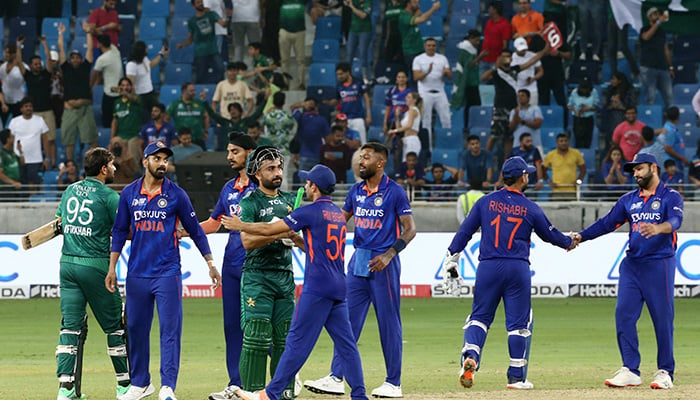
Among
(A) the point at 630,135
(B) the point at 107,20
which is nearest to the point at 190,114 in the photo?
(B) the point at 107,20

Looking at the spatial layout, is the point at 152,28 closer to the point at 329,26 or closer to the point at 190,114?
the point at 329,26

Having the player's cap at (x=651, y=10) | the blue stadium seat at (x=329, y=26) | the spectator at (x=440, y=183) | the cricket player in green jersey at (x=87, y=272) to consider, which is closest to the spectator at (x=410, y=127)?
the spectator at (x=440, y=183)

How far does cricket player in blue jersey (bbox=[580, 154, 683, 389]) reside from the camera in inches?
541

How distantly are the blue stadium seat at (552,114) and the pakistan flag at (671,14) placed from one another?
100 inches

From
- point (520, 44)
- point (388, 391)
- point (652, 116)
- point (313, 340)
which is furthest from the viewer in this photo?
point (652, 116)

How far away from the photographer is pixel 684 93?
29.5 metres

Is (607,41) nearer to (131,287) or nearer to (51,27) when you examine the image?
(51,27)

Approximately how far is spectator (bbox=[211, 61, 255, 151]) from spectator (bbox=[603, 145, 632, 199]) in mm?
7205

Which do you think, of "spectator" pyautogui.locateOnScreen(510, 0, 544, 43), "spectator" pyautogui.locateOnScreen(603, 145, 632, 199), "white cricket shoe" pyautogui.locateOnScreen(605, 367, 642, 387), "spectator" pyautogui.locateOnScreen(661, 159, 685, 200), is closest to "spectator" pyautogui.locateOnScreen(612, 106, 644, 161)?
"spectator" pyautogui.locateOnScreen(603, 145, 632, 199)

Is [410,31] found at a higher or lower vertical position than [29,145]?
higher

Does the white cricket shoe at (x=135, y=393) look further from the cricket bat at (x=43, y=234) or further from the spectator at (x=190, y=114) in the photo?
the spectator at (x=190, y=114)

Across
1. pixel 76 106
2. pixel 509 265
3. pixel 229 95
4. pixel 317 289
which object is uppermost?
pixel 229 95

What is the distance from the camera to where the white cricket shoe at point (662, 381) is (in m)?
13.5

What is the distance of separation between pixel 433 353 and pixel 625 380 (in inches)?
158
